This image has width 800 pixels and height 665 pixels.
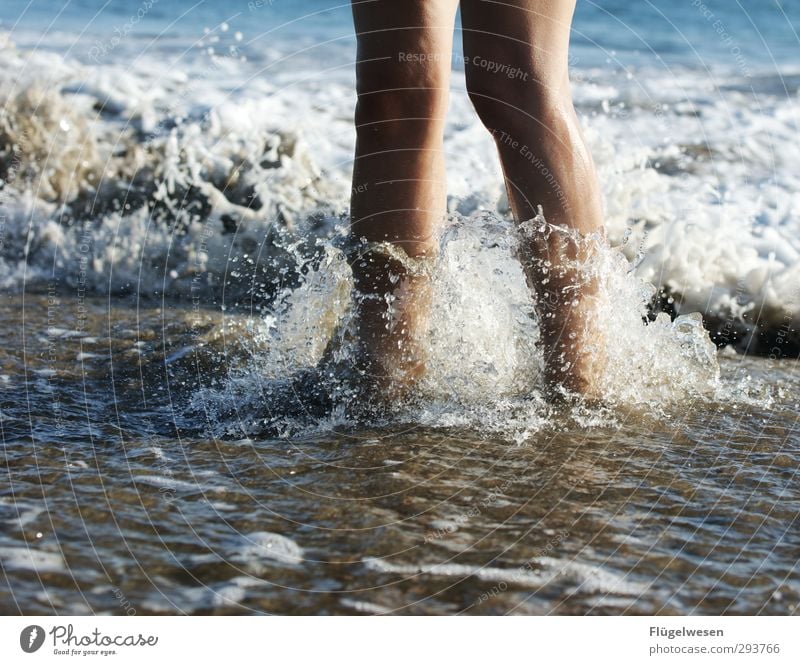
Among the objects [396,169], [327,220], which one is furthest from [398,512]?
[327,220]

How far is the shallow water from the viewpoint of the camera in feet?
4.90

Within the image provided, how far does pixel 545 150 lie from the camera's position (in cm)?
210

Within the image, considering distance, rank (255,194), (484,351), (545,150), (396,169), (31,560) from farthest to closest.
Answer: (255,194)
(484,351)
(396,169)
(545,150)
(31,560)

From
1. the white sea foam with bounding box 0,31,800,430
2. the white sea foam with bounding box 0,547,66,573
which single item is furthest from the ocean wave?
the white sea foam with bounding box 0,547,66,573

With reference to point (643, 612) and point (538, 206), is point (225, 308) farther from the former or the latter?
point (643, 612)

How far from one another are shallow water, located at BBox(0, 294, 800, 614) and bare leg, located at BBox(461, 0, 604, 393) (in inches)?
8.9

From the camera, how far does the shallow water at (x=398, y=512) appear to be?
1494mm

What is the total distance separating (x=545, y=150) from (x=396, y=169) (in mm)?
372

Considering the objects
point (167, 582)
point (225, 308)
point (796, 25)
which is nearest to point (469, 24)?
point (167, 582)

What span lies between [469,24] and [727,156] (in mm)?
3258

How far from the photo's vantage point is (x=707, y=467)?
2014 mm

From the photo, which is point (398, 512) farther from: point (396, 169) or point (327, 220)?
point (327, 220)

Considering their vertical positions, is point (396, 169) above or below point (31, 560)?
above

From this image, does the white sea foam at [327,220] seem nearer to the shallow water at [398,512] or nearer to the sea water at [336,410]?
the sea water at [336,410]
